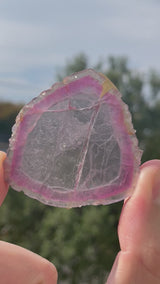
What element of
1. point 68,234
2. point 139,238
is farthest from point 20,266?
point 68,234

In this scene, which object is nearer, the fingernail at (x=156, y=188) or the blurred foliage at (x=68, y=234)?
the fingernail at (x=156, y=188)

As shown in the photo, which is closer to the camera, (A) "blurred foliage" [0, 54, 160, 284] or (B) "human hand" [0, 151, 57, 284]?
(B) "human hand" [0, 151, 57, 284]

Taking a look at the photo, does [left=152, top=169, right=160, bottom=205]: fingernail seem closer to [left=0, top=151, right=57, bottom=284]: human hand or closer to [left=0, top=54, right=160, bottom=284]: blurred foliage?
[left=0, top=151, right=57, bottom=284]: human hand

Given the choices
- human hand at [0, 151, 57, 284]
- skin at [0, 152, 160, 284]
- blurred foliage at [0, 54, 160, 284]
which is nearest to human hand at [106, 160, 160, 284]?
skin at [0, 152, 160, 284]

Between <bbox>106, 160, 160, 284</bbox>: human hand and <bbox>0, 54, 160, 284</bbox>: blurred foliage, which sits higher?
<bbox>106, 160, 160, 284</bbox>: human hand

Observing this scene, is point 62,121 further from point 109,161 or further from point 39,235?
point 39,235

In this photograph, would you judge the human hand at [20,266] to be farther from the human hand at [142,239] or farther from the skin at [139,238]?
the human hand at [142,239]

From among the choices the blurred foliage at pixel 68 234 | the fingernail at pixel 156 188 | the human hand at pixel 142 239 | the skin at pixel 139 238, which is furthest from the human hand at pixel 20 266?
the blurred foliage at pixel 68 234
